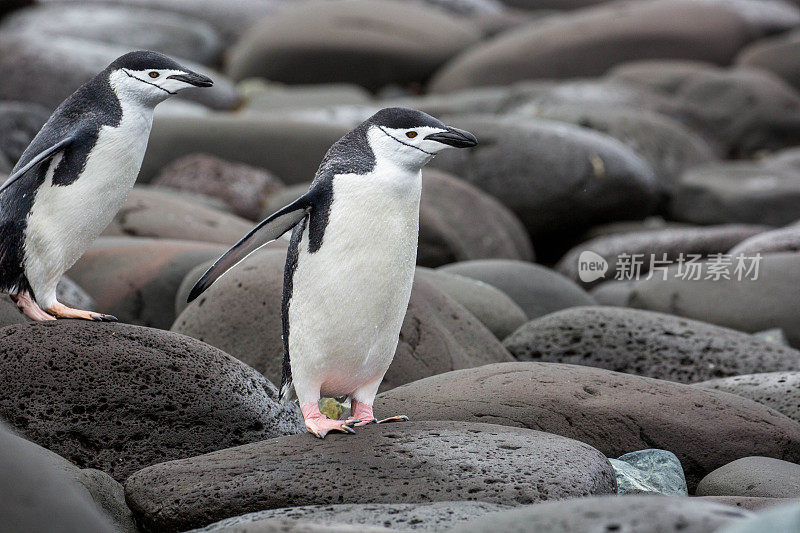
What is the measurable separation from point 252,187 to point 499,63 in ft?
26.5

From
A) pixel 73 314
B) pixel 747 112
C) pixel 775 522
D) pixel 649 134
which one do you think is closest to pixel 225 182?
pixel 649 134

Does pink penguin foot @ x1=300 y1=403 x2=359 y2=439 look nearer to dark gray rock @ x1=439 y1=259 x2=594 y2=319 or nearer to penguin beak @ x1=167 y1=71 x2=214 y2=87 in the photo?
penguin beak @ x1=167 y1=71 x2=214 y2=87

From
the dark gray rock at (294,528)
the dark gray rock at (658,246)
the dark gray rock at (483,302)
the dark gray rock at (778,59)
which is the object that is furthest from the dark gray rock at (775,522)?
the dark gray rock at (778,59)

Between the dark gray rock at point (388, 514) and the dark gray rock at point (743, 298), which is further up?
the dark gray rock at point (388, 514)

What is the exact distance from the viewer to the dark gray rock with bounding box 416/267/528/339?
623 cm

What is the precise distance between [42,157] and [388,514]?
187cm

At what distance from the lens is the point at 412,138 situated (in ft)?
12.3

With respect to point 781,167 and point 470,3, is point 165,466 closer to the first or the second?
point 781,167

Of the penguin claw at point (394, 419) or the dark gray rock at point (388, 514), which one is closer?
the dark gray rock at point (388, 514)

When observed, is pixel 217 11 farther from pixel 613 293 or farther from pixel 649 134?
pixel 613 293

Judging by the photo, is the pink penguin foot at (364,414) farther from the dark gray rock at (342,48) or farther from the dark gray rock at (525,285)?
the dark gray rock at (342,48)

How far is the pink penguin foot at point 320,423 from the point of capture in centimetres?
377

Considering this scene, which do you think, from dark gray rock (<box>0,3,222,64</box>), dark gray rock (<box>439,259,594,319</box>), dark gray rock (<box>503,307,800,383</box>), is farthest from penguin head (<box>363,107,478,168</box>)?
dark gray rock (<box>0,3,222,64</box>)

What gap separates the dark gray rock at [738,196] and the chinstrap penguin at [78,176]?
26.1 feet
